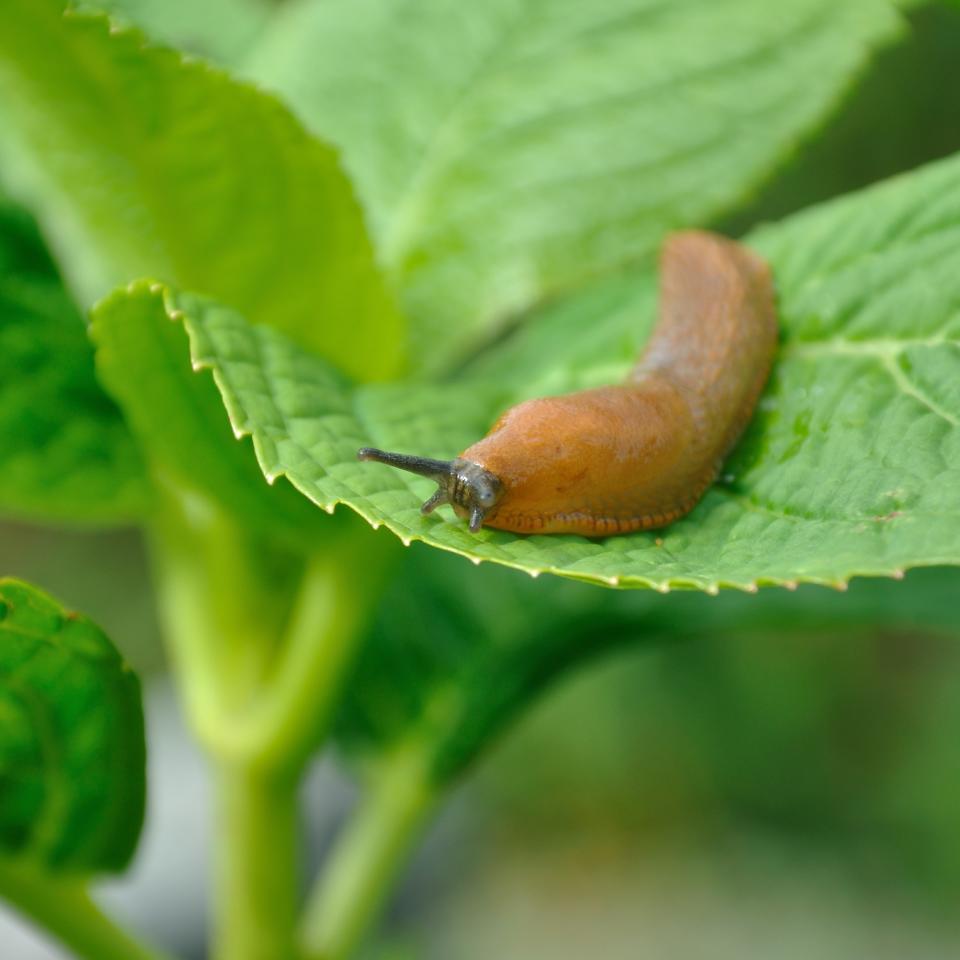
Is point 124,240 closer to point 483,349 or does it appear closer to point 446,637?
point 446,637

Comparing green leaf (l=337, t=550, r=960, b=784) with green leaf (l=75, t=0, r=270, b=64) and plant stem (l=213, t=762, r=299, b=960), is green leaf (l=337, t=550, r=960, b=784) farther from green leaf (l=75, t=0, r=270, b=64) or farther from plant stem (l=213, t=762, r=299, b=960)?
green leaf (l=75, t=0, r=270, b=64)

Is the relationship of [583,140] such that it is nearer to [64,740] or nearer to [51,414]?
[51,414]

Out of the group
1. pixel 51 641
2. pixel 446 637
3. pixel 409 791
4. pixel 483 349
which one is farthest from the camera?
pixel 483 349

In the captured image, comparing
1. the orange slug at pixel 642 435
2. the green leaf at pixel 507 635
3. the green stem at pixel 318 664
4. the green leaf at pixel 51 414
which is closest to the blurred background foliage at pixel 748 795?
the green leaf at pixel 507 635

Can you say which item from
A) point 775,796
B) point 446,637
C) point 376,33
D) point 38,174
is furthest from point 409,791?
point 775,796

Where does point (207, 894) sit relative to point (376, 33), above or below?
below

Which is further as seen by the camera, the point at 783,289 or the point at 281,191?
the point at 783,289

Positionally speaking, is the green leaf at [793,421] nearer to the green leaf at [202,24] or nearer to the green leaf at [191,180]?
the green leaf at [191,180]

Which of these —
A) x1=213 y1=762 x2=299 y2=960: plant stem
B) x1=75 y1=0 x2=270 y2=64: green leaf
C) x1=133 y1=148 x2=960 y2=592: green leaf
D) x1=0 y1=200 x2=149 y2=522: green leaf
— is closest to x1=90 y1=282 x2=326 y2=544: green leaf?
x1=133 y1=148 x2=960 y2=592: green leaf

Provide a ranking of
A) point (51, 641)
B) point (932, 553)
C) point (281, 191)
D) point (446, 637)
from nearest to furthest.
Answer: point (932, 553) → point (51, 641) → point (281, 191) → point (446, 637)
